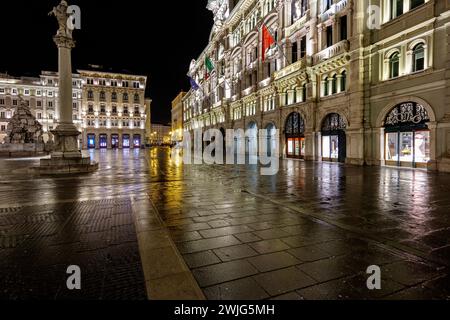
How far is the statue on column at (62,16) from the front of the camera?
15.5 metres

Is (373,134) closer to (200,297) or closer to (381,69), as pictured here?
(381,69)

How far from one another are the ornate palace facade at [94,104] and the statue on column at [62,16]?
67.9 m

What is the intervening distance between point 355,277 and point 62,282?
142 inches

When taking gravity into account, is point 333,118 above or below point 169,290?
above

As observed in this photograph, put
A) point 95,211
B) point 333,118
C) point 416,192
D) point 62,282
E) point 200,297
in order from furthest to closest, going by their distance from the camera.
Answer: point 333,118
point 416,192
point 95,211
point 62,282
point 200,297

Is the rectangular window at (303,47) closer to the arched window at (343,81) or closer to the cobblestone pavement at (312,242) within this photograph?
the arched window at (343,81)

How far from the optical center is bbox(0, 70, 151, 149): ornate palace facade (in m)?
77.5

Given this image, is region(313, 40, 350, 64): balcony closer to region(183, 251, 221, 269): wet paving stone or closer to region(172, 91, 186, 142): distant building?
region(183, 251, 221, 269): wet paving stone

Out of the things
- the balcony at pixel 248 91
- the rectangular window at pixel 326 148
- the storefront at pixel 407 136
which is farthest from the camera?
the balcony at pixel 248 91

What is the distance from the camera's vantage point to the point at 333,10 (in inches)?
875

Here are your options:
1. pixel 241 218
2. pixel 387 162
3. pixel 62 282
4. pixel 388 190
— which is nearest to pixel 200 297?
pixel 62 282

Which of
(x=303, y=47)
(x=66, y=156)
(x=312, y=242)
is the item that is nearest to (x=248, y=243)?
(x=312, y=242)

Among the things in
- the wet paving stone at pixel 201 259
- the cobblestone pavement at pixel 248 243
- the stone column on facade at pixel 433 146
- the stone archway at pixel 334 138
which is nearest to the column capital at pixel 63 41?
the cobblestone pavement at pixel 248 243

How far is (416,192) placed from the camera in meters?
8.85
